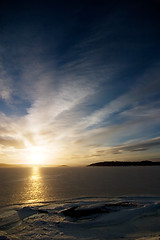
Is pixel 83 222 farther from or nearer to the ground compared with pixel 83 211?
nearer to the ground

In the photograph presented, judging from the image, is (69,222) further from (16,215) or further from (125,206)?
(125,206)

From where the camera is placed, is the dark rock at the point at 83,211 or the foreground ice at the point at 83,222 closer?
the foreground ice at the point at 83,222

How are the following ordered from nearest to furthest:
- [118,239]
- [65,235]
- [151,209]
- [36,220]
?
[118,239] < [65,235] < [36,220] < [151,209]

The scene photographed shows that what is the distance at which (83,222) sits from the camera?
1541 cm

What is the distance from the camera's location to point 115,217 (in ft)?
53.3

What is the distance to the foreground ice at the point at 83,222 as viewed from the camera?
491 inches

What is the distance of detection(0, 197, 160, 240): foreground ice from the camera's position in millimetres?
12477

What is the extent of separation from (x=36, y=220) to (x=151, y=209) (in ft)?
43.2

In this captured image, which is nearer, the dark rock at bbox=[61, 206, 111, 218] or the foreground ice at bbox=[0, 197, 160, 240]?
the foreground ice at bbox=[0, 197, 160, 240]

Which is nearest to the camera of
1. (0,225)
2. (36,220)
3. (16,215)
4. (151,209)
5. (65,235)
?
(65,235)

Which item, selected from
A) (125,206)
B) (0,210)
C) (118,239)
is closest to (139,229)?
(118,239)

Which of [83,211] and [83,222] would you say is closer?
[83,222]

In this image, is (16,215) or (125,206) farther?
(125,206)

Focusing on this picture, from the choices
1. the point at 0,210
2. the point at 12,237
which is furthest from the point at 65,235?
the point at 0,210
